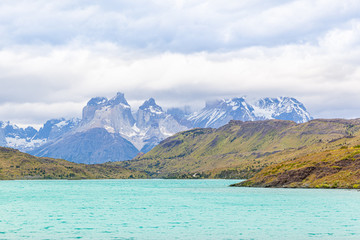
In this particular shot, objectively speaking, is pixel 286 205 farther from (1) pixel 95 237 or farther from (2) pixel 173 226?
(1) pixel 95 237

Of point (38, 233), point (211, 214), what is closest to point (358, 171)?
point (211, 214)

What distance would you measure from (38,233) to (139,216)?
31314 mm

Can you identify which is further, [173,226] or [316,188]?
[316,188]

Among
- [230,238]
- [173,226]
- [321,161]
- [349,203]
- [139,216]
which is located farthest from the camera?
[321,161]

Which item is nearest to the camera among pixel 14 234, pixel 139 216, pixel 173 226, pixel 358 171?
pixel 14 234

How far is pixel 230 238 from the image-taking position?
64188mm

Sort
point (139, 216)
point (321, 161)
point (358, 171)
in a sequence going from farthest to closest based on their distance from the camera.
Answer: point (321, 161) → point (358, 171) → point (139, 216)

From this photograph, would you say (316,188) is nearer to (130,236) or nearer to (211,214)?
(211,214)

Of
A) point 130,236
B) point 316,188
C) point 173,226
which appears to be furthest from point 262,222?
point 316,188

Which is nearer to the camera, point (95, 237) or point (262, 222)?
point (95, 237)

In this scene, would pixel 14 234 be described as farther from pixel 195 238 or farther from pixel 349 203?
pixel 349 203

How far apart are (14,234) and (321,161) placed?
512ft

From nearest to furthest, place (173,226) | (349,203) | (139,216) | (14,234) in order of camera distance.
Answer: (14,234) < (173,226) < (139,216) < (349,203)

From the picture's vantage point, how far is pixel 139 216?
324 feet
